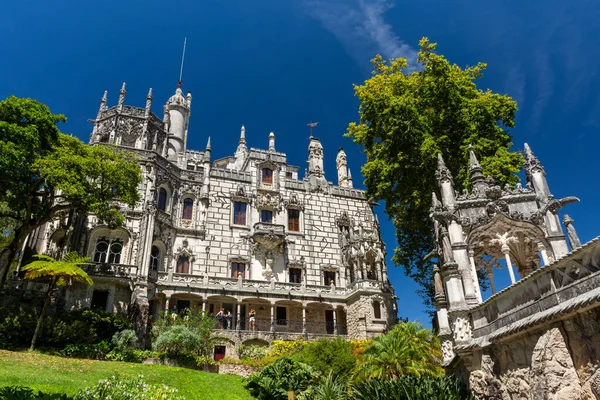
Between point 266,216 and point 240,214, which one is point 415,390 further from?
point 266,216

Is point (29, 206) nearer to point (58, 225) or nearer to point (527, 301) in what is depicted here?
point (58, 225)

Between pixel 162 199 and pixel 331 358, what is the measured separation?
63.5 feet

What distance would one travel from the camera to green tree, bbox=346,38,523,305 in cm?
2203

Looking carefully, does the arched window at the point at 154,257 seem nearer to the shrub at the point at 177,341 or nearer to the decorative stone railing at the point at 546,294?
the shrub at the point at 177,341

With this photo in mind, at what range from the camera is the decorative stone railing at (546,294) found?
23.1 feet

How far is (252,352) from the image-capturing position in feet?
85.7

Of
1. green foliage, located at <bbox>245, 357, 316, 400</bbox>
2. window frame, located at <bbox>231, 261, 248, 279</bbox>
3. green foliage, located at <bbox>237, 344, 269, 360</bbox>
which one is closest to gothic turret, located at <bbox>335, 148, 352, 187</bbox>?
window frame, located at <bbox>231, 261, 248, 279</bbox>

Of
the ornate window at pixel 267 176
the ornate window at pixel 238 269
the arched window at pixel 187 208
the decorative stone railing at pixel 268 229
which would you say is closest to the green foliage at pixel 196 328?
the ornate window at pixel 238 269

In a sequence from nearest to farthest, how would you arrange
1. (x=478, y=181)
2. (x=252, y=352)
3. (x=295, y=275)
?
(x=478, y=181) → (x=252, y=352) → (x=295, y=275)

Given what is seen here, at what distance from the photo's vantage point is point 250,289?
99.0 ft

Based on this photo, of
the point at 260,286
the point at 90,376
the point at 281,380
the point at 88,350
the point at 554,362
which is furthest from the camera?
the point at 260,286

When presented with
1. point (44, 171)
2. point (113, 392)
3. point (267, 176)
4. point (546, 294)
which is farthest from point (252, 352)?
point (546, 294)

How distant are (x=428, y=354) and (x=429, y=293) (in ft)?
36.6

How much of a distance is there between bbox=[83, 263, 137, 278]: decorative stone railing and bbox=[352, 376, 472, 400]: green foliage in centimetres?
1977
